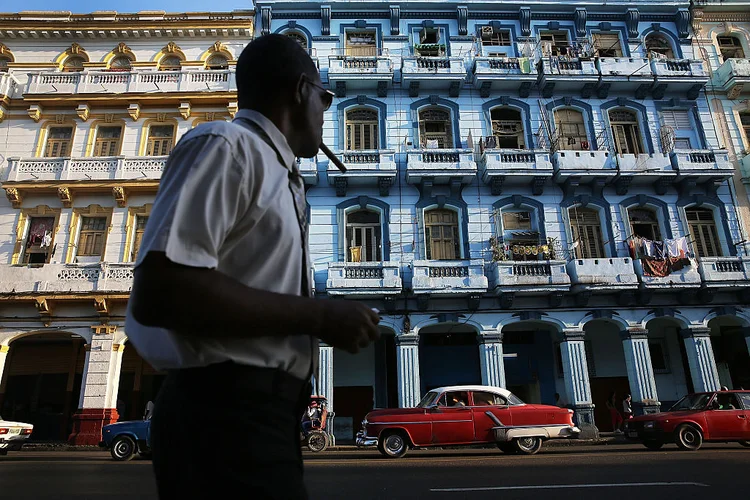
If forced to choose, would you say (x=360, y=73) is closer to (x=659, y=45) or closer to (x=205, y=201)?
(x=659, y=45)

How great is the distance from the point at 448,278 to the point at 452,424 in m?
5.42

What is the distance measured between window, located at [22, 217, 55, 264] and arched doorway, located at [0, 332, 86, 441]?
2745 mm

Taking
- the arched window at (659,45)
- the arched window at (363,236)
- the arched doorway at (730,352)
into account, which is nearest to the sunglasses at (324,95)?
the arched window at (363,236)

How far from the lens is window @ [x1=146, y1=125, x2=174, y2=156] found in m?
17.1

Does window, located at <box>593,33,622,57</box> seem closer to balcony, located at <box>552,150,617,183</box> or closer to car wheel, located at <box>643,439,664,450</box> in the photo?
balcony, located at <box>552,150,617,183</box>

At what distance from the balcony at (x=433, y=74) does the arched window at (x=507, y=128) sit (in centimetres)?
165

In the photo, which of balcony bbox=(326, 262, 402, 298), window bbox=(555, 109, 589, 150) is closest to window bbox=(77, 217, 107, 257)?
balcony bbox=(326, 262, 402, 298)

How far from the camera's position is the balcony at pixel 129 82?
672 inches

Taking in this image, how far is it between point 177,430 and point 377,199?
15.6m

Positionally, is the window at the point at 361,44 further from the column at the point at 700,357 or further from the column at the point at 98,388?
the column at the point at 700,357

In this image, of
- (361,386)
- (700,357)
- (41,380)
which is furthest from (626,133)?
(41,380)

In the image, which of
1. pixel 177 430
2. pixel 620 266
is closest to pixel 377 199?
pixel 620 266

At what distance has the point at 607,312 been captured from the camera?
1568 centimetres

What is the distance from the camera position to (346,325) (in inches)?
45.2
